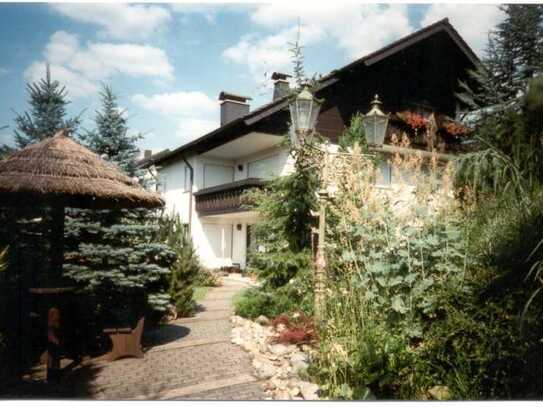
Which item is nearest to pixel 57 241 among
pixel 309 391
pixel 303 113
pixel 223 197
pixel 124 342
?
pixel 124 342

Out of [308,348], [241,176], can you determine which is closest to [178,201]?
[241,176]

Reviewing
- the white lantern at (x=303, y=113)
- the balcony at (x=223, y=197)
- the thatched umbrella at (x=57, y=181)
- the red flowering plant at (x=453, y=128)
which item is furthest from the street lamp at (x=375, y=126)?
the red flowering plant at (x=453, y=128)

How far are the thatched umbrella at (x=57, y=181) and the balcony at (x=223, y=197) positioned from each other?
7105mm

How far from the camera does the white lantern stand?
4.55 m

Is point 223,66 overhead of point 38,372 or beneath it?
overhead

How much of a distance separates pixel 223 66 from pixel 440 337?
3.82m

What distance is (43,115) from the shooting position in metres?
5.23

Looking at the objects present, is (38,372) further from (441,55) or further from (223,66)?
(441,55)

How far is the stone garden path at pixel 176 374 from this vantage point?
346cm

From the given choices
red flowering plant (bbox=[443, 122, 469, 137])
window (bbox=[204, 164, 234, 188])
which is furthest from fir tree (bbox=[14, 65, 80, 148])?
red flowering plant (bbox=[443, 122, 469, 137])

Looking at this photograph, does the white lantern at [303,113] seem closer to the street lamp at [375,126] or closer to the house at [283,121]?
the street lamp at [375,126]

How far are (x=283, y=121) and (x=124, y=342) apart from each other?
26.5 ft

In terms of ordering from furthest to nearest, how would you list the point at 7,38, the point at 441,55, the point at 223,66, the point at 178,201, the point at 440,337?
the point at 178,201, the point at 441,55, the point at 223,66, the point at 7,38, the point at 440,337

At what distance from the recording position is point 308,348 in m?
3.94
